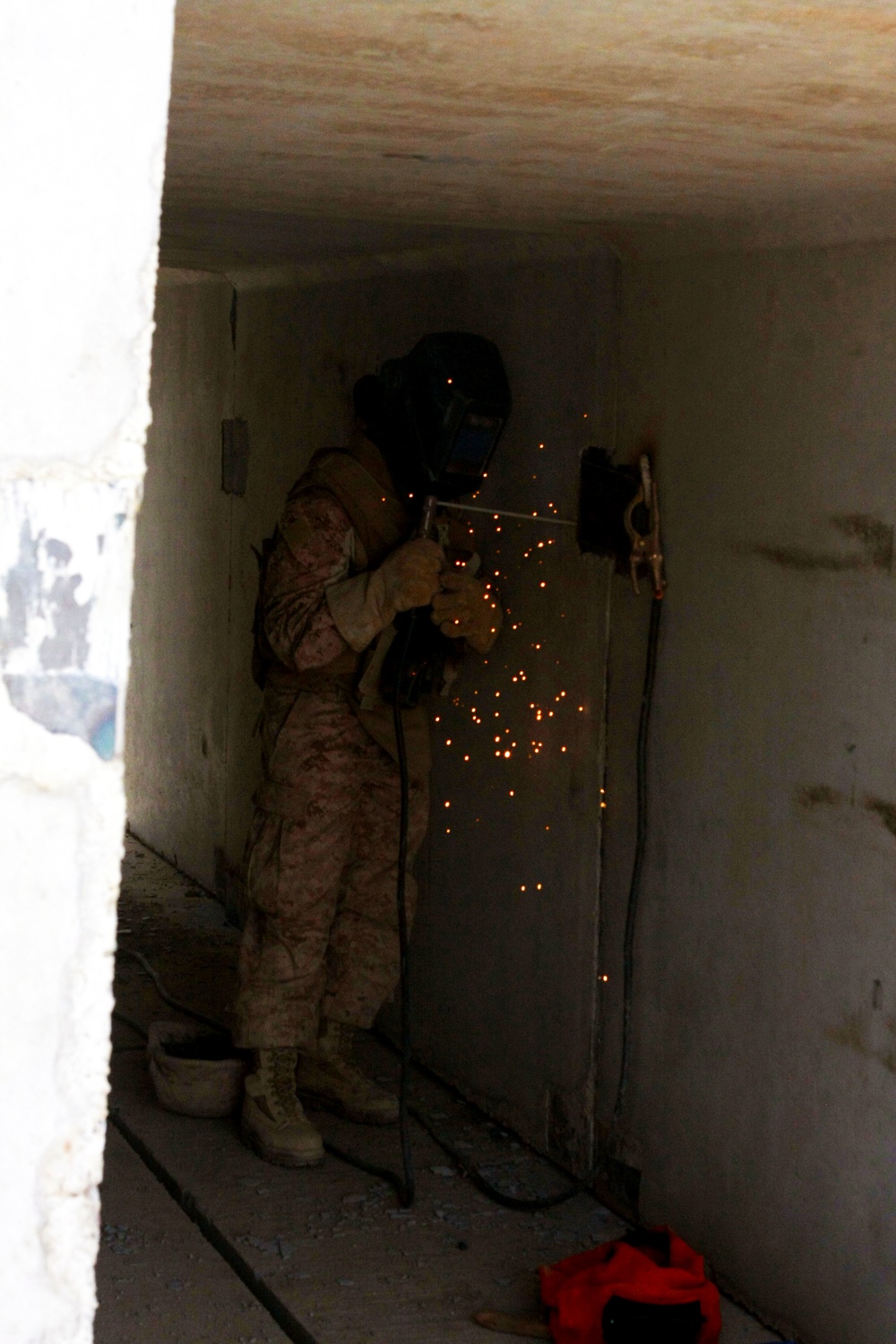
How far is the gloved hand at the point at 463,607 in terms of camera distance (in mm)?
3504

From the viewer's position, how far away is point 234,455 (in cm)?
546

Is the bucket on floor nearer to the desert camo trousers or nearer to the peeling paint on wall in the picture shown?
the desert camo trousers

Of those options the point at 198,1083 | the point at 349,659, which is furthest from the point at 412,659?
the point at 198,1083

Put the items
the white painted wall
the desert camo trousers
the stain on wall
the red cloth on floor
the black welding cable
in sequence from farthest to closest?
the desert camo trousers → the black welding cable → the red cloth on floor → the stain on wall → the white painted wall

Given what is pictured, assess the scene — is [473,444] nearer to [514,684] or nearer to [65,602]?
[514,684]

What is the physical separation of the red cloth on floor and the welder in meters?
0.89

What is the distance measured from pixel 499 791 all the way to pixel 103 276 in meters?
2.79

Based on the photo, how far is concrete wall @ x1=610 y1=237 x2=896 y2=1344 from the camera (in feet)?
8.57

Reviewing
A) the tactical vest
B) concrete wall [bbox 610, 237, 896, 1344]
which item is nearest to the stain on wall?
concrete wall [bbox 610, 237, 896, 1344]

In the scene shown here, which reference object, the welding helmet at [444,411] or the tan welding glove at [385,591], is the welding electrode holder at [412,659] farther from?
the welding helmet at [444,411]

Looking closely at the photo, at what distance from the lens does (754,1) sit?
4.83 feet

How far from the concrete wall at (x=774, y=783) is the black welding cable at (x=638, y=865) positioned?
3cm

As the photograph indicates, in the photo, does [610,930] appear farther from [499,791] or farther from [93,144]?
[93,144]

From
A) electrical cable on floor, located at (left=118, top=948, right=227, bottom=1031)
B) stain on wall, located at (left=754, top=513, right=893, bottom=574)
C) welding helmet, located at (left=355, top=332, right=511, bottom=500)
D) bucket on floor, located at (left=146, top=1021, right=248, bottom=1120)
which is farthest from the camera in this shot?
electrical cable on floor, located at (left=118, top=948, right=227, bottom=1031)
